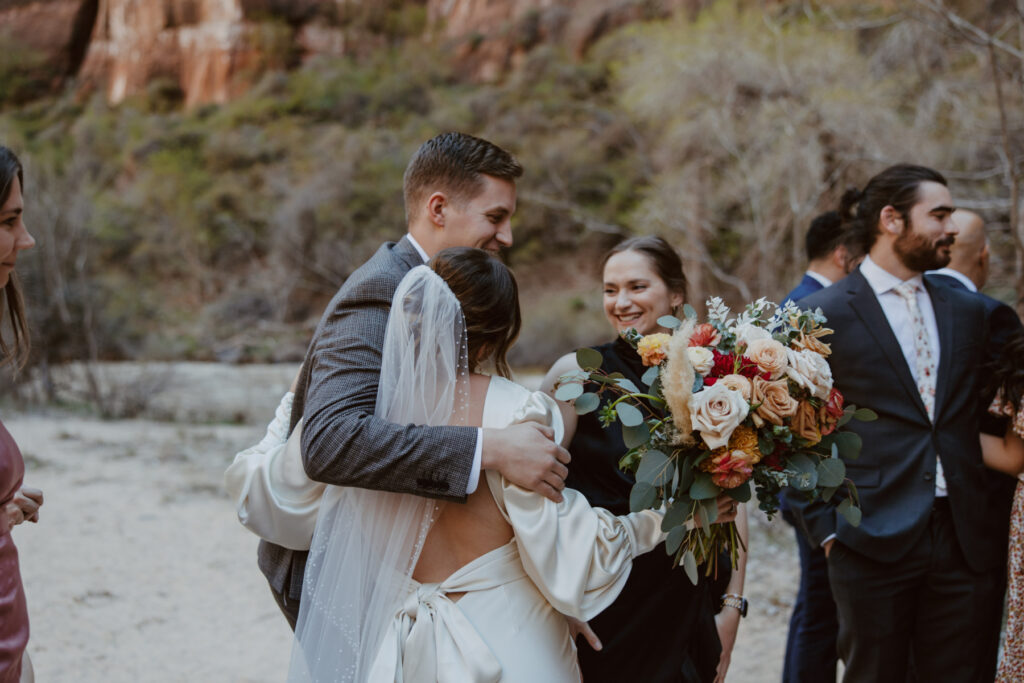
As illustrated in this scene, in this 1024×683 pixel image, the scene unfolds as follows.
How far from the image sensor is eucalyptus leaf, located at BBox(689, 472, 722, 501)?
205 centimetres

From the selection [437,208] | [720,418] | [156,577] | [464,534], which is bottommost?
[156,577]

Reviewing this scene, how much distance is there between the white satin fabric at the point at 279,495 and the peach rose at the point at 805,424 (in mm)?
1335

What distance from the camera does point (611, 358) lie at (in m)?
2.68

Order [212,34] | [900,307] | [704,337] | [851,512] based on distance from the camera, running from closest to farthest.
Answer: [704,337], [851,512], [900,307], [212,34]

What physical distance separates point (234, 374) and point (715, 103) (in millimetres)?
14846

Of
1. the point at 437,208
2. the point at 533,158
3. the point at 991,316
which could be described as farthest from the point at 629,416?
the point at 533,158

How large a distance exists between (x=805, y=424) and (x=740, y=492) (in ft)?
0.82

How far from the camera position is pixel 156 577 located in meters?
7.00

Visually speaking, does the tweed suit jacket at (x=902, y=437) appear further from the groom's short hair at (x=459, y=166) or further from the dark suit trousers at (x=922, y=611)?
the groom's short hair at (x=459, y=166)

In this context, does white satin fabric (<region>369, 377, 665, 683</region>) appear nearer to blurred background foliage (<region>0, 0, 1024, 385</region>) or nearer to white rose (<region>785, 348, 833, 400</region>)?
white rose (<region>785, 348, 833, 400</region>)

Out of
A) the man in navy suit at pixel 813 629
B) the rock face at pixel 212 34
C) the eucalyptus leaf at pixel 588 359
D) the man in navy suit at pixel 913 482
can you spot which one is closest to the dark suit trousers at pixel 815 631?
the man in navy suit at pixel 813 629

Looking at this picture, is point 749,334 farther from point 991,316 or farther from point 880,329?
point 991,316

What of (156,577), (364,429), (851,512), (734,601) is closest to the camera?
(364,429)

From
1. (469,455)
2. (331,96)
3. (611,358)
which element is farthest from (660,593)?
(331,96)
